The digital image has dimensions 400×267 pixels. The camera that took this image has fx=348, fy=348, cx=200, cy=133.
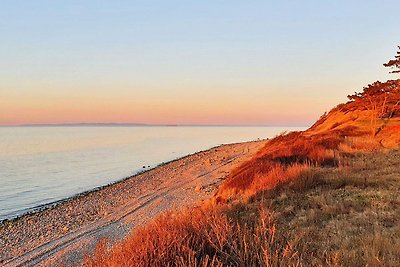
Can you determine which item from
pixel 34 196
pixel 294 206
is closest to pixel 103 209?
pixel 34 196

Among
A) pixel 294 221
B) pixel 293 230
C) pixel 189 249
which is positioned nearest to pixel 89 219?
pixel 294 221

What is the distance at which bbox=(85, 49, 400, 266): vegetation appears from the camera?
15.4ft

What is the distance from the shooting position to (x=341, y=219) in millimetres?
6953

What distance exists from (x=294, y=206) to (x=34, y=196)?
66.4ft

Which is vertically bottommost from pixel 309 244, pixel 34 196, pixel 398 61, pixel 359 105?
pixel 34 196

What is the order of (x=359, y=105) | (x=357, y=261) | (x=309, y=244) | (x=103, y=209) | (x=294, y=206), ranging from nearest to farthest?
1. (x=357, y=261)
2. (x=309, y=244)
3. (x=294, y=206)
4. (x=103, y=209)
5. (x=359, y=105)

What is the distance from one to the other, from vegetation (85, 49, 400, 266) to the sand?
7.09 ft

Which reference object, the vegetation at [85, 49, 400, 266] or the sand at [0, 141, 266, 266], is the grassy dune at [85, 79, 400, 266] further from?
the sand at [0, 141, 266, 266]

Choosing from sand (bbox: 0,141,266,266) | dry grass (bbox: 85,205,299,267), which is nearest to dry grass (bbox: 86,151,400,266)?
dry grass (bbox: 85,205,299,267)

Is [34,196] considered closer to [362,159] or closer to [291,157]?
[291,157]

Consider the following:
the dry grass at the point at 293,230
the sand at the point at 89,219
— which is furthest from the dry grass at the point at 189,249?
the sand at the point at 89,219

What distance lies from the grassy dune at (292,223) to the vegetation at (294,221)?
0.02 meters

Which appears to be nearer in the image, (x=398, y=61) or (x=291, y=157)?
(x=291, y=157)

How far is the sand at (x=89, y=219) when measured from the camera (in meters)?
11.2
